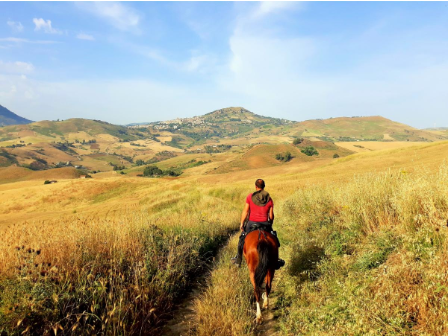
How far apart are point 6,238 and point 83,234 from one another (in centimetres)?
188

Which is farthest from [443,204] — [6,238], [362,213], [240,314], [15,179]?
[15,179]

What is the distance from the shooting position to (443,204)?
575cm

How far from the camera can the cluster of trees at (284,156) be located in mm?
81250

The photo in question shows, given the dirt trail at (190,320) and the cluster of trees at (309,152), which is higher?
the cluster of trees at (309,152)

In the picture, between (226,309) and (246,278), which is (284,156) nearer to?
(246,278)

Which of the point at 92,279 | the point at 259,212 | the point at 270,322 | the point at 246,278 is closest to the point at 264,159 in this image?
the point at 259,212

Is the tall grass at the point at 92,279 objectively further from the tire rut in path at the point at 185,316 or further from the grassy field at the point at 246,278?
the tire rut in path at the point at 185,316

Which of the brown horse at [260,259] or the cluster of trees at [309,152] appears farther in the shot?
the cluster of trees at [309,152]

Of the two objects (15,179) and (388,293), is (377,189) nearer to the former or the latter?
(388,293)

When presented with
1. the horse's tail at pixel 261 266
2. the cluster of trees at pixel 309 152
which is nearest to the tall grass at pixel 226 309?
the horse's tail at pixel 261 266

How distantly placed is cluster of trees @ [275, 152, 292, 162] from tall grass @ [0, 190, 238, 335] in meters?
75.4

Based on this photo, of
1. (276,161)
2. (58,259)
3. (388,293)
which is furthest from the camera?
(276,161)

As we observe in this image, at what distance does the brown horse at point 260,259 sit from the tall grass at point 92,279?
212cm

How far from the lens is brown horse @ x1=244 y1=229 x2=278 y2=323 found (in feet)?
18.5
